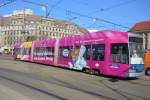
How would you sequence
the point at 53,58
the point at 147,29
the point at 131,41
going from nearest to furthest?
the point at 131,41 < the point at 53,58 < the point at 147,29

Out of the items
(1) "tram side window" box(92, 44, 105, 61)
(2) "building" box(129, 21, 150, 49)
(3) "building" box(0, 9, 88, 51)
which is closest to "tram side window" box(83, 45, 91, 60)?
(1) "tram side window" box(92, 44, 105, 61)

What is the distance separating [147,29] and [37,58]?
4520 cm

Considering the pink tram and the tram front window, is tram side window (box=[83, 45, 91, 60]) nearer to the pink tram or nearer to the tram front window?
the pink tram

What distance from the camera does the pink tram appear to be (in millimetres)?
21078

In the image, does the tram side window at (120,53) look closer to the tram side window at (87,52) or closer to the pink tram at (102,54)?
the pink tram at (102,54)

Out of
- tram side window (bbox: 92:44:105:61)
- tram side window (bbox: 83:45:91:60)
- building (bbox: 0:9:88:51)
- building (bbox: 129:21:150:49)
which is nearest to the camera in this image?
tram side window (bbox: 92:44:105:61)

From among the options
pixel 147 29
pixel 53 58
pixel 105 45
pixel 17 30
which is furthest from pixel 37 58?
pixel 17 30

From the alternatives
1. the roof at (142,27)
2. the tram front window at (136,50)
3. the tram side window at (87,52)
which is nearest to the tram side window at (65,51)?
the tram side window at (87,52)

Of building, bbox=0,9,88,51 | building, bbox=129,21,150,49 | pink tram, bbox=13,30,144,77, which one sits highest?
building, bbox=0,9,88,51

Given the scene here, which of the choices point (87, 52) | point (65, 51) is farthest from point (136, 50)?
point (65, 51)

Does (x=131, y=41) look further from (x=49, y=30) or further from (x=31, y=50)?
(x=49, y=30)

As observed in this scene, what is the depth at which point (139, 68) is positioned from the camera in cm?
2156

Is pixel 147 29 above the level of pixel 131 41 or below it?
above

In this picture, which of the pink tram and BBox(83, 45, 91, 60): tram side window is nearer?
the pink tram
